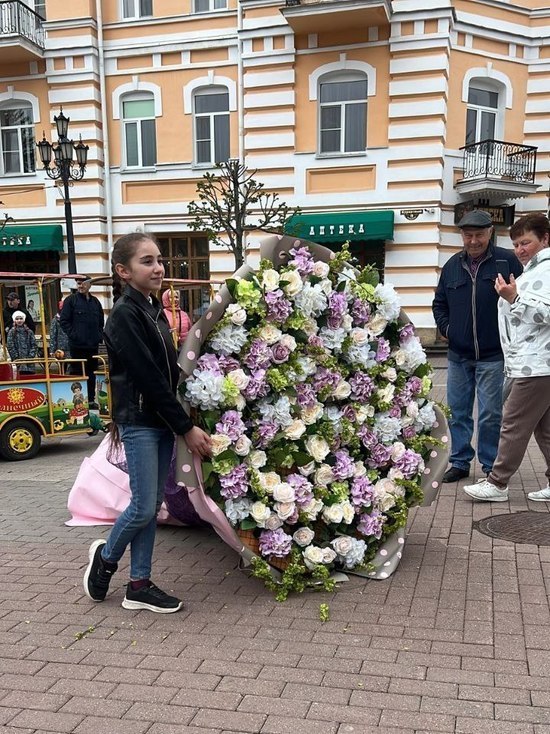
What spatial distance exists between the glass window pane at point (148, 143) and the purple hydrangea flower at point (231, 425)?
16.3 meters

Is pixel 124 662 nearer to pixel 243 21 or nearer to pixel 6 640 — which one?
pixel 6 640

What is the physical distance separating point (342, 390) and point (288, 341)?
47 centimetres

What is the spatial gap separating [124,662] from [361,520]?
1491mm

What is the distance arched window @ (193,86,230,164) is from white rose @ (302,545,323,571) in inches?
613

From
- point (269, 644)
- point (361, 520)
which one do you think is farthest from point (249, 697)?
point (361, 520)

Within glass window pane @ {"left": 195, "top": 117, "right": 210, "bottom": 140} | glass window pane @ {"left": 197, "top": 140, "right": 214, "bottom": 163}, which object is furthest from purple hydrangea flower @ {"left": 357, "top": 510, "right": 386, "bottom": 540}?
glass window pane @ {"left": 195, "top": 117, "right": 210, "bottom": 140}

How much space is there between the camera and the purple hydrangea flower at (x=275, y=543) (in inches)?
133

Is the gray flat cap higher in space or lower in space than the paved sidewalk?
higher

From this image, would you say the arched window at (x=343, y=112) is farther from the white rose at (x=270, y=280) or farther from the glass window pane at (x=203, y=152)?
the white rose at (x=270, y=280)

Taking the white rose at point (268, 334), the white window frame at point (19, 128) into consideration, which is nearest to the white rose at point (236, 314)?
the white rose at point (268, 334)

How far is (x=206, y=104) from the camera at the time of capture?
1752 centimetres

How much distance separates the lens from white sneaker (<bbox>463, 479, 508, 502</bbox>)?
4809 mm

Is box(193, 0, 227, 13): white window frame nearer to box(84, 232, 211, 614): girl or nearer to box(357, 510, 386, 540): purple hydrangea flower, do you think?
box(84, 232, 211, 614): girl

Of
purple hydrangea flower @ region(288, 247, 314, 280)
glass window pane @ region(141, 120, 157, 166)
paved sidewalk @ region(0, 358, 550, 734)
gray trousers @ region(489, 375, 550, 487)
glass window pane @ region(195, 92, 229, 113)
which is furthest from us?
glass window pane @ region(141, 120, 157, 166)
